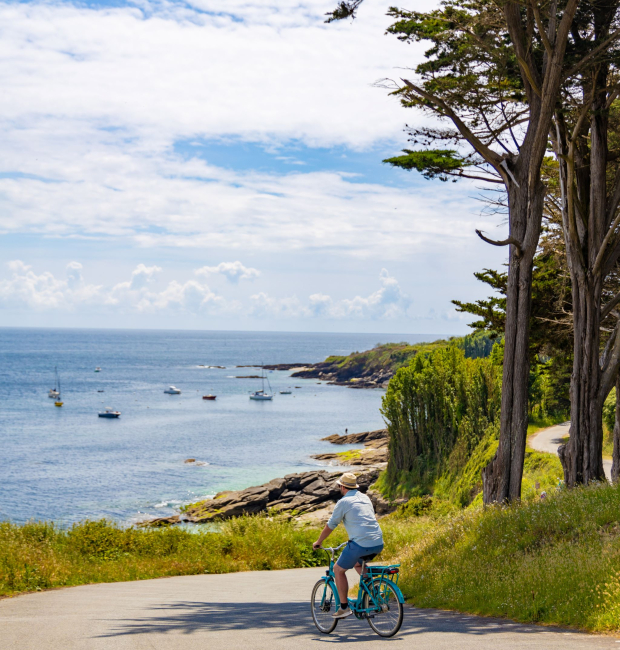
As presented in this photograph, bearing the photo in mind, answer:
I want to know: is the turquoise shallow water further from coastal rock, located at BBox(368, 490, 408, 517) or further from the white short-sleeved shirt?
the white short-sleeved shirt

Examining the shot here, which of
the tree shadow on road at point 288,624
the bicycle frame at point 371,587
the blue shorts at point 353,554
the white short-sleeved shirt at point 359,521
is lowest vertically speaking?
the tree shadow on road at point 288,624

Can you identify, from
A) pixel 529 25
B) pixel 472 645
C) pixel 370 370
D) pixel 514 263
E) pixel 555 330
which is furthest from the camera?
pixel 370 370

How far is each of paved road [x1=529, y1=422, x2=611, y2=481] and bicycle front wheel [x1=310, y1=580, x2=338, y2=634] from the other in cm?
2442

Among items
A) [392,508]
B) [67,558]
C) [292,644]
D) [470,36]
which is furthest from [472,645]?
[392,508]

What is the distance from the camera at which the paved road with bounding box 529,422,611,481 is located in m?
30.8

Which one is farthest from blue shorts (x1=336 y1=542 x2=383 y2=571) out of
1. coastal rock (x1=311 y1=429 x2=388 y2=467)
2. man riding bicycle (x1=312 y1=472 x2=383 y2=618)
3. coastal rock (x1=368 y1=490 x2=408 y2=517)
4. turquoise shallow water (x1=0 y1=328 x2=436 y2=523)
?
coastal rock (x1=311 y1=429 x2=388 y2=467)

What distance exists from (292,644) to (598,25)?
48.3ft

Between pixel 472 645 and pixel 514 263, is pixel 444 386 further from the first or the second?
pixel 472 645

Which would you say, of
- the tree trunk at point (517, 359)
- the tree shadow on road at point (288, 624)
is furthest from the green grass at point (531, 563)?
the tree trunk at point (517, 359)

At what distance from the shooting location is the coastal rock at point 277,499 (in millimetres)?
39312

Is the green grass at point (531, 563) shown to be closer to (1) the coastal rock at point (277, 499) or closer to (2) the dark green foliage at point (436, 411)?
(2) the dark green foliage at point (436, 411)

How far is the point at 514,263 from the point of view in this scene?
14.2 m

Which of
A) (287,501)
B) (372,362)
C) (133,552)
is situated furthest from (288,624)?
(372,362)

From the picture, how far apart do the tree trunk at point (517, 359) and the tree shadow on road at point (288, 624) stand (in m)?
5.87
